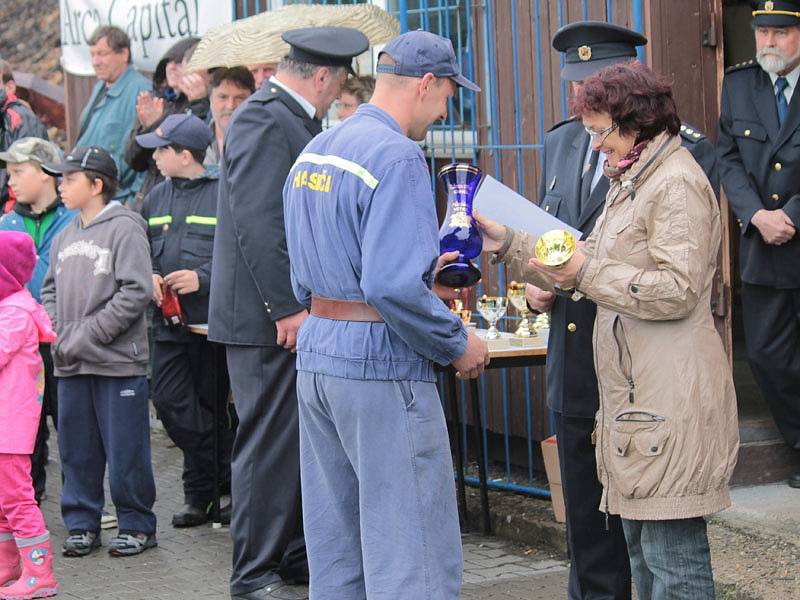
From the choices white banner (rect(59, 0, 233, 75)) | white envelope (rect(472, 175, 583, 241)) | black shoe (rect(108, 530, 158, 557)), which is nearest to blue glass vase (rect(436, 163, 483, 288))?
white envelope (rect(472, 175, 583, 241))

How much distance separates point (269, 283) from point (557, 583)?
1.88 metres

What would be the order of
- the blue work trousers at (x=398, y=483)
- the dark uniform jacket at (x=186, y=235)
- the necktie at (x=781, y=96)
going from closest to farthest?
the blue work trousers at (x=398, y=483) < the necktie at (x=781, y=96) < the dark uniform jacket at (x=186, y=235)

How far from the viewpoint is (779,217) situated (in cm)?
617

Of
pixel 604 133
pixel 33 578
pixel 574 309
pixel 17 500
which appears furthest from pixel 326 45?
pixel 33 578

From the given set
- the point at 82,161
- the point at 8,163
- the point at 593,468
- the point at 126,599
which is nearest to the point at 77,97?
the point at 8,163

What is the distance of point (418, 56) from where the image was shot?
3.96m

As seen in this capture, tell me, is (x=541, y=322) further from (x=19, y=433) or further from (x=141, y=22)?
(x=141, y=22)

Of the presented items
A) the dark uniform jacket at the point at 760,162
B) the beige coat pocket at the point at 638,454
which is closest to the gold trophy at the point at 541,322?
the dark uniform jacket at the point at 760,162

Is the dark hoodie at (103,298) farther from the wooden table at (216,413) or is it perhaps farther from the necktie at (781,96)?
the necktie at (781,96)

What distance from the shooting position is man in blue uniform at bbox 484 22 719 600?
4.67 m

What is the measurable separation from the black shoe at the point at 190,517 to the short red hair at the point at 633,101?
3793 mm

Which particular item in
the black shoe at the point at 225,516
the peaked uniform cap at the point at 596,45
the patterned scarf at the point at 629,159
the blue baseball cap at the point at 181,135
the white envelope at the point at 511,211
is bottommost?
the black shoe at the point at 225,516

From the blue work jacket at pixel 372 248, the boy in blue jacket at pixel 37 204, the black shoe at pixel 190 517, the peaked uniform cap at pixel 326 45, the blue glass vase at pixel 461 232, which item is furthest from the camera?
the boy in blue jacket at pixel 37 204

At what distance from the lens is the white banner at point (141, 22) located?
9438 millimetres
